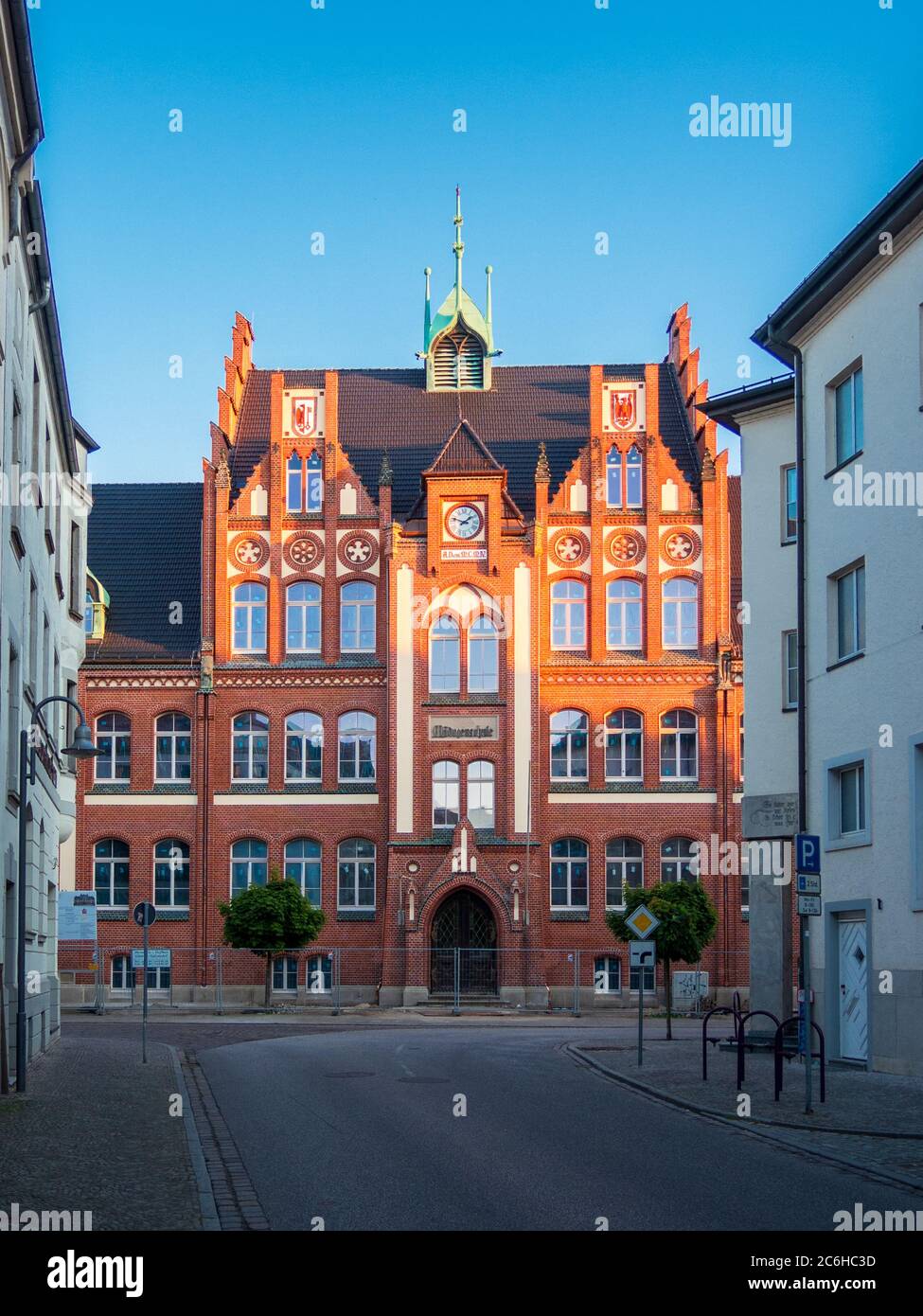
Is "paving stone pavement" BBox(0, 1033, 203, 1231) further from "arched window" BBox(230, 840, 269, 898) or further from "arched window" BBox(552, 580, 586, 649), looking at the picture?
"arched window" BBox(552, 580, 586, 649)

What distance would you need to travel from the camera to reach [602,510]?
55.3 metres

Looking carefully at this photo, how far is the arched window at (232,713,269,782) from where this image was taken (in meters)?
55.4

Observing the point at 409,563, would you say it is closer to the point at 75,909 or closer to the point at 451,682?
the point at 451,682

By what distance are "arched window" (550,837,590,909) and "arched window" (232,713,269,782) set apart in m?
9.56

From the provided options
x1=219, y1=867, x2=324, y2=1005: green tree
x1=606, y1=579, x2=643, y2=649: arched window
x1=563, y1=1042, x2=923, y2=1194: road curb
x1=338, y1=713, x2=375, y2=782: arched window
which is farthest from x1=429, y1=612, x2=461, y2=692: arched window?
x1=563, y1=1042, x2=923, y2=1194: road curb

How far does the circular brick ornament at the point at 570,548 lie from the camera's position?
5531 centimetres

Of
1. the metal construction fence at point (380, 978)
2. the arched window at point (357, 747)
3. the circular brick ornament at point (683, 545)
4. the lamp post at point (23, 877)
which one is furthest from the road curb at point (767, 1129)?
the circular brick ornament at point (683, 545)

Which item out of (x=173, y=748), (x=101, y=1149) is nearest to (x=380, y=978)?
(x=173, y=748)

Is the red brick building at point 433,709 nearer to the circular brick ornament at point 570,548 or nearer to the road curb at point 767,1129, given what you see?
the circular brick ornament at point 570,548

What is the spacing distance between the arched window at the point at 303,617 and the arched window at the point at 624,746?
970 cm

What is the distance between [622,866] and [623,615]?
7881 millimetres
